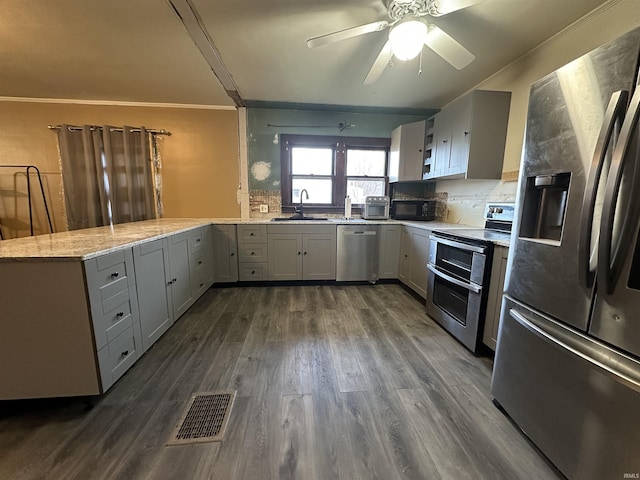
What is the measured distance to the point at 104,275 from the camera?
4.94 ft

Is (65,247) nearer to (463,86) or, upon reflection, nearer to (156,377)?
(156,377)

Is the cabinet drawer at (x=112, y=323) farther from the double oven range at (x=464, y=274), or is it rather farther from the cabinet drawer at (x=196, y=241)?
the double oven range at (x=464, y=274)

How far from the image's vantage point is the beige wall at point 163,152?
3.41m

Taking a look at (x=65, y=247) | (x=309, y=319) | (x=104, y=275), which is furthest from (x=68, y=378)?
(x=309, y=319)

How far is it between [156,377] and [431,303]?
2413 mm

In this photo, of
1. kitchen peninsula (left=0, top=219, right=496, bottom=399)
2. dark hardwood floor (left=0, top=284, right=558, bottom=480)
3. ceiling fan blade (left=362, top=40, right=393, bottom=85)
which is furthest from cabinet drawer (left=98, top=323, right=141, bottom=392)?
ceiling fan blade (left=362, top=40, right=393, bottom=85)

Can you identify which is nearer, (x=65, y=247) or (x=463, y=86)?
(x=65, y=247)

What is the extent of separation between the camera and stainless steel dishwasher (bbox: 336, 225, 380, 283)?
3.42 m

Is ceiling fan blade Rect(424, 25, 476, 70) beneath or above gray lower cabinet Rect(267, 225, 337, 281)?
above

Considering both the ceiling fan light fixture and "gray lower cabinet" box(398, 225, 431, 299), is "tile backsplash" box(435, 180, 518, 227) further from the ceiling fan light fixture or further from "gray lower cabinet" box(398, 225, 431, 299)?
the ceiling fan light fixture

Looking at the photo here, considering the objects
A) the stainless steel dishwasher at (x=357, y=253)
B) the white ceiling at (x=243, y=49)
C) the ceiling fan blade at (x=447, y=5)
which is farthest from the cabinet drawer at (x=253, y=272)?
the ceiling fan blade at (x=447, y=5)

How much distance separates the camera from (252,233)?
3344 mm

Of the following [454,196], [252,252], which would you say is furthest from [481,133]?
[252,252]

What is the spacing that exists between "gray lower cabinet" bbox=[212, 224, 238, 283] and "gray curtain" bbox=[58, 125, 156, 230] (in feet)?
4.24
